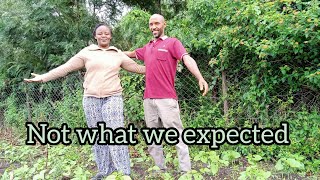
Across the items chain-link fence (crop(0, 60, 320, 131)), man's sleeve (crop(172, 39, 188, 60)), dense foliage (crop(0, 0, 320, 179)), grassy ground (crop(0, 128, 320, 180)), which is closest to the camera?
grassy ground (crop(0, 128, 320, 180))

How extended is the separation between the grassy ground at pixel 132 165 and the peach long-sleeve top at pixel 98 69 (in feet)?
2.56

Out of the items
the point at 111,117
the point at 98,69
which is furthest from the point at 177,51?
the point at 111,117

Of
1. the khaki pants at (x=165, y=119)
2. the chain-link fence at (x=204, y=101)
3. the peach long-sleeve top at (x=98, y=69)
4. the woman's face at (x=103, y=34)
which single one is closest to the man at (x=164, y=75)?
the khaki pants at (x=165, y=119)

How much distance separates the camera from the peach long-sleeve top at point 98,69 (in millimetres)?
2904

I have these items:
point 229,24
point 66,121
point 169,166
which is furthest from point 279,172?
point 66,121

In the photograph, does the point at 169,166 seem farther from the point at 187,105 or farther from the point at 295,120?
the point at 295,120

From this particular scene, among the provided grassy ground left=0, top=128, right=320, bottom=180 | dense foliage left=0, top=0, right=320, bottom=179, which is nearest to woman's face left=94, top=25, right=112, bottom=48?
grassy ground left=0, top=128, right=320, bottom=180

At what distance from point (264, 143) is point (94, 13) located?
411cm

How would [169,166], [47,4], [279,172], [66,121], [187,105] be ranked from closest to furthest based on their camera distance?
[279,172] < [169,166] < [187,105] < [66,121] < [47,4]

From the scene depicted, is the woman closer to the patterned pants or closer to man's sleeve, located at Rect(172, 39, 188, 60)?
the patterned pants

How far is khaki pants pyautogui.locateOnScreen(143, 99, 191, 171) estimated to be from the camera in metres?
3.00

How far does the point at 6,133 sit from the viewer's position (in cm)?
629

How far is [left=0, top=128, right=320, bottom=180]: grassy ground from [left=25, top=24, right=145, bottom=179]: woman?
0.29 m

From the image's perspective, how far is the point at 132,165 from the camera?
3676 mm
